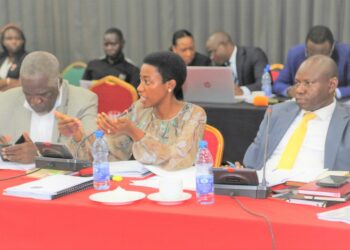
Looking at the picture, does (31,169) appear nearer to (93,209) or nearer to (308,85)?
(93,209)

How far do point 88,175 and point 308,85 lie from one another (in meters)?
1.21

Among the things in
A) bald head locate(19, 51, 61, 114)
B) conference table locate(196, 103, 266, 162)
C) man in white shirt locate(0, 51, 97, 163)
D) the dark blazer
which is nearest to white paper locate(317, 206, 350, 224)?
man in white shirt locate(0, 51, 97, 163)

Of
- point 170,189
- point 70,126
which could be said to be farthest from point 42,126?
point 170,189

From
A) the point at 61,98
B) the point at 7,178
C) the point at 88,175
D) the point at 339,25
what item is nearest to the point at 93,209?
the point at 88,175

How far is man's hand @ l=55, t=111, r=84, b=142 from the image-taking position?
281 cm

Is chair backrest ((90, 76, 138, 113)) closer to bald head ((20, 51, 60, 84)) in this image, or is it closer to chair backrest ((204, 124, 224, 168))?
bald head ((20, 51, 60, 84))

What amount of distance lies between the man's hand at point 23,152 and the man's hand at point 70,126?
0.19m

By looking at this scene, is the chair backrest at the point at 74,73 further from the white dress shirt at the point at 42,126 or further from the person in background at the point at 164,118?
the person in background at the point at 164,118

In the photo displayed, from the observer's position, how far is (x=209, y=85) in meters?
4.70

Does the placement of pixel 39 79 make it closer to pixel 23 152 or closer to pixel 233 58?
pixel 23 152

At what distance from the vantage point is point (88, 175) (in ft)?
8.54

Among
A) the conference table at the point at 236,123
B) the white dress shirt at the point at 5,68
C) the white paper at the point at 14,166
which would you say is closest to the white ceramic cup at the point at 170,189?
the white paper at the point at 14,166

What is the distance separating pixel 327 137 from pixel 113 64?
3.75 meters

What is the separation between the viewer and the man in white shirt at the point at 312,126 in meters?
2.87
